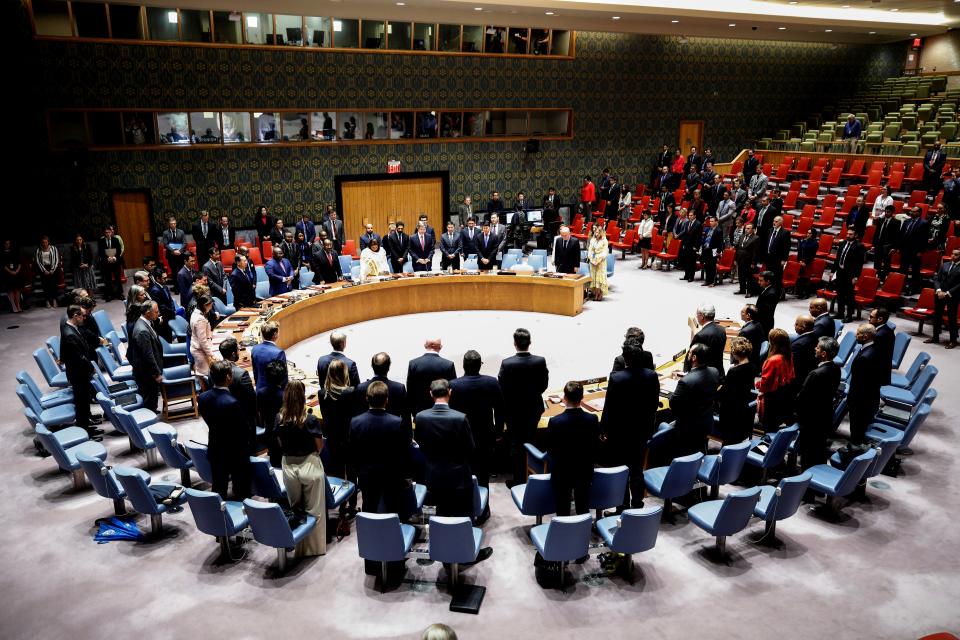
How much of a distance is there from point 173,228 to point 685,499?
12241 millimetres

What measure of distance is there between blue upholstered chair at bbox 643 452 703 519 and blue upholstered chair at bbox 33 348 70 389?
6.65 m

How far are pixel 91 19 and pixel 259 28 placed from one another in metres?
3.38

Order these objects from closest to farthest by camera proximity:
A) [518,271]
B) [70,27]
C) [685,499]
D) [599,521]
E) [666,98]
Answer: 1. [599,521]
2. [685,499]
3. [518,271]
4. [70,27]
5. [666,98]

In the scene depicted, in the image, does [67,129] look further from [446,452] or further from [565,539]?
[565,539]

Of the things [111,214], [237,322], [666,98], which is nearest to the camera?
[237,322]

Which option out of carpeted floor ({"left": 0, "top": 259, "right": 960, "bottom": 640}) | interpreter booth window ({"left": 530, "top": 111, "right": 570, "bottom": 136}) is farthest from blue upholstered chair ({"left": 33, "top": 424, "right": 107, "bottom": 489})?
interpreter booth window ({"left": 530, "top": 111, "right": 570, "bottom": 136})

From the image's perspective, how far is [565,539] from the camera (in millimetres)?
4863

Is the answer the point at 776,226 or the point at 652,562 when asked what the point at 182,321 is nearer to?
the point at 652,562

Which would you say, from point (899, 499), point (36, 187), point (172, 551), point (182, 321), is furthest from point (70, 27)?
point (899, 499)

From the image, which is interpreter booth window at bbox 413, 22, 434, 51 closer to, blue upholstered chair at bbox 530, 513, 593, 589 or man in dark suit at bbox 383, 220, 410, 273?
man in dark suit at bbox 383, 220, 410, 273

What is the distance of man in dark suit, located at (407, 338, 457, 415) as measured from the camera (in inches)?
235

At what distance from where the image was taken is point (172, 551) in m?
5.62

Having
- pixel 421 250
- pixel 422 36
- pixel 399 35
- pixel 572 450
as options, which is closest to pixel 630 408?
pixel 572 450

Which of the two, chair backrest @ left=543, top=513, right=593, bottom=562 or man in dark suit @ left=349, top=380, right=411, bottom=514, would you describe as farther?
man in dark suit @ left=349, top=380, right=411, bottom=514
